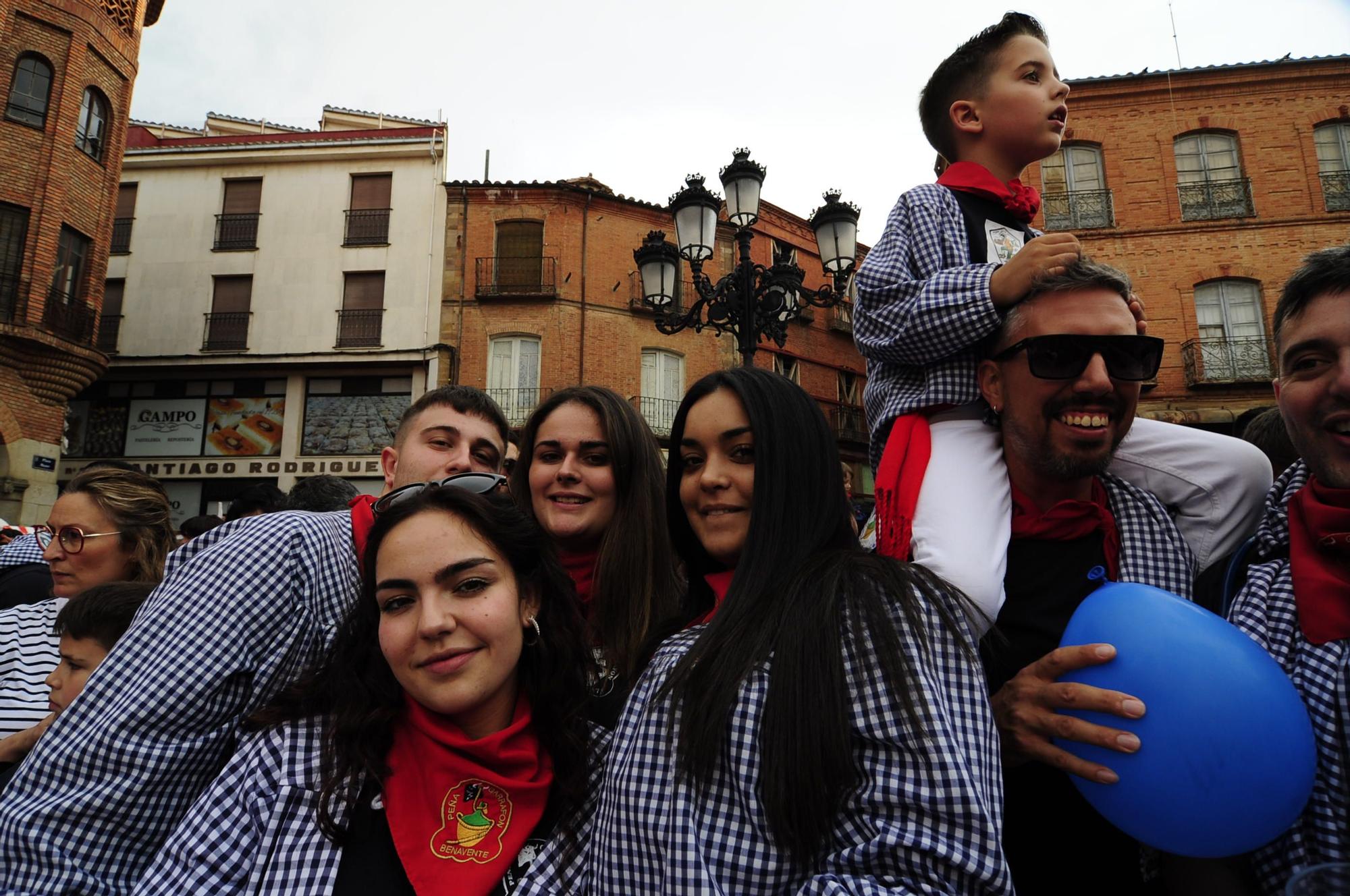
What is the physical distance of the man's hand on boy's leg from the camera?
1.93 meters

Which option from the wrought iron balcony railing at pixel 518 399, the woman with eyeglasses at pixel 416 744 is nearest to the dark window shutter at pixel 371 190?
the wrought iron balcony railing at pixel 518 399

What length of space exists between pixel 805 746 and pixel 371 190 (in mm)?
23098

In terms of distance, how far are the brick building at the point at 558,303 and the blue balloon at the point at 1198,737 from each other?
18.8 meters

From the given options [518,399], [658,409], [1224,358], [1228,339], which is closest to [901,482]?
[1224,358]

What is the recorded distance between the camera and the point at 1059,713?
164 centimetres

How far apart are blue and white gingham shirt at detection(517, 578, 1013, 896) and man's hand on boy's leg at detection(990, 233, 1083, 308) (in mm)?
841

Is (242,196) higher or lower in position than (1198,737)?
higher

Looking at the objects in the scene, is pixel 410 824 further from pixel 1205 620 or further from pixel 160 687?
pixel 1205 620

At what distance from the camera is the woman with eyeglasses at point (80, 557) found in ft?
10.3

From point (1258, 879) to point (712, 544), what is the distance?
53.3 inches

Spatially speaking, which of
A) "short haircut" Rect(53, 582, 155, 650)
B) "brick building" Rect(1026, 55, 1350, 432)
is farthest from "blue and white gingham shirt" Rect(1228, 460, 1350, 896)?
"brick building" Rect(1026, 55, 1350, 432)

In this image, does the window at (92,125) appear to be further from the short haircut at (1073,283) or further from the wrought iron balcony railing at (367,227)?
the short haircut at (1073,283)

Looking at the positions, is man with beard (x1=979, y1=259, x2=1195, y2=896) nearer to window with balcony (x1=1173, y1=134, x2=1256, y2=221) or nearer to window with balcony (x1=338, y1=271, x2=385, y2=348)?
window with balcony (x1=1173, y1=134, x2=1256, y2=221)

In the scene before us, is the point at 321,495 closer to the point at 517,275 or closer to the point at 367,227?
the point at 517,275
